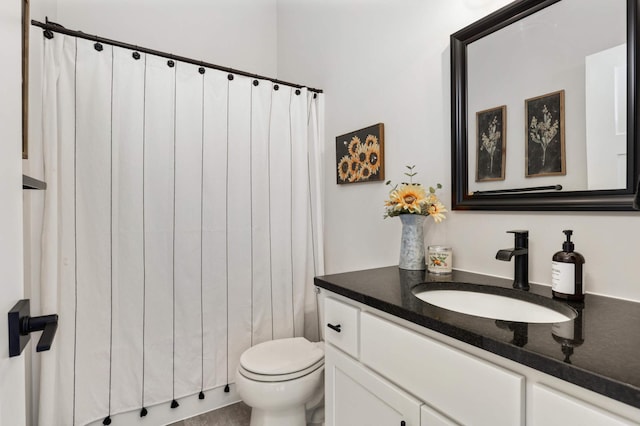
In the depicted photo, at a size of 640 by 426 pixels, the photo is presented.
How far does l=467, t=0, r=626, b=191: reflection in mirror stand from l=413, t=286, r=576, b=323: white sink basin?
1.23 ft

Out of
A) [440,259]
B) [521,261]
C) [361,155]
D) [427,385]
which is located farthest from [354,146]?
[427,385]

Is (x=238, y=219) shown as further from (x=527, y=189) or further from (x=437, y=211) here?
(x=527, y=189)

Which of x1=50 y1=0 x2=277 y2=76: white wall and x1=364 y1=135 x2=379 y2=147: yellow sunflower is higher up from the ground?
x1=50 y1=0 x2=277 y2=76: white wall

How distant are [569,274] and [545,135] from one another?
459 mm

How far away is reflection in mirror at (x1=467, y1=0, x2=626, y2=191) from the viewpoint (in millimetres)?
889

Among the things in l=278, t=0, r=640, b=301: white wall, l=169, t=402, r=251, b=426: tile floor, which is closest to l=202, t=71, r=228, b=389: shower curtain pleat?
l=169, t=402, r=251, b=426: tile floor

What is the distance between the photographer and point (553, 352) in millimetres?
565

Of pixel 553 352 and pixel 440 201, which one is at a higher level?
pixel 440 201

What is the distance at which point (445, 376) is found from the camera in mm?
739

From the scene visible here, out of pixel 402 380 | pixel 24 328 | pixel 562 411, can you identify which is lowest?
pixel 402 380

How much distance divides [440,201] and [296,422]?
1.24 m

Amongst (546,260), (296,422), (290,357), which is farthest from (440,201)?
(296,422)

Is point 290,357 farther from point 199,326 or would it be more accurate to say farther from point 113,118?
point 113,118

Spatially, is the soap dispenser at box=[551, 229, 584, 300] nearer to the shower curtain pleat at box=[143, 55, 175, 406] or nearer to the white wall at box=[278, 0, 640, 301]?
the white wall at box=[278, 0, 640, 301]
